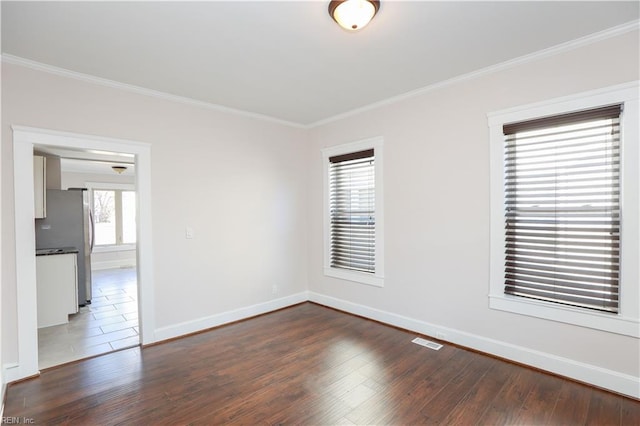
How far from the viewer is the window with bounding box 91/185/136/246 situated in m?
8.52

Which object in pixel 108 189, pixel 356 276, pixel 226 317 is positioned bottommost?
pixel 226 317

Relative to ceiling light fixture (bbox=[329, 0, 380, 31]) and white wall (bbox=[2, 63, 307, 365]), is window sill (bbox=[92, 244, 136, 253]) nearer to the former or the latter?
white wall (bbox=[2, 63, 307, 365])

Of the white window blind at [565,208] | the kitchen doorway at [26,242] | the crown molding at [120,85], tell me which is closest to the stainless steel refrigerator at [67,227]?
the kitchen doorway at [26,242]

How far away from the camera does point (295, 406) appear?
230 cm

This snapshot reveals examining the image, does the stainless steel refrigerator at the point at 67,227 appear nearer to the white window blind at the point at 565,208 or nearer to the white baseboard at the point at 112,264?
the white baseboard at the point at 112,264

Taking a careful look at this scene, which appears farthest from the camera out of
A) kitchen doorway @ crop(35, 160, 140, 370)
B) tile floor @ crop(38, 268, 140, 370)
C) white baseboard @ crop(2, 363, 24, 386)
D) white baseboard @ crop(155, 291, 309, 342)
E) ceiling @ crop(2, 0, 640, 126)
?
white baseboard @ crop(155, 291, 309, 342)

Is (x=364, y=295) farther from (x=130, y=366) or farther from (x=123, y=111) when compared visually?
(x=123, y=111)

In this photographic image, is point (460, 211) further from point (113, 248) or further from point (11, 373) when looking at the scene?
point (113, 248)

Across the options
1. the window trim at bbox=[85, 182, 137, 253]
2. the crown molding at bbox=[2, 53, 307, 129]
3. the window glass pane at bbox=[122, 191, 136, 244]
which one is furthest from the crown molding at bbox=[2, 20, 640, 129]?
the window glass pane at bbox=[122, 191, 136, 244]

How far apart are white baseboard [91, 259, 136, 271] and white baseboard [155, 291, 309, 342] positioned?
6132 millimetres

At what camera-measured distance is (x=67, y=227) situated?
4.75m

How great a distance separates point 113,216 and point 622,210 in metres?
10.4

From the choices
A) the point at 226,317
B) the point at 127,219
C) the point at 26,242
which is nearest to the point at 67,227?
the point at 26,242

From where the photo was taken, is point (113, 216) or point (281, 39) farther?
point (113, 216)
